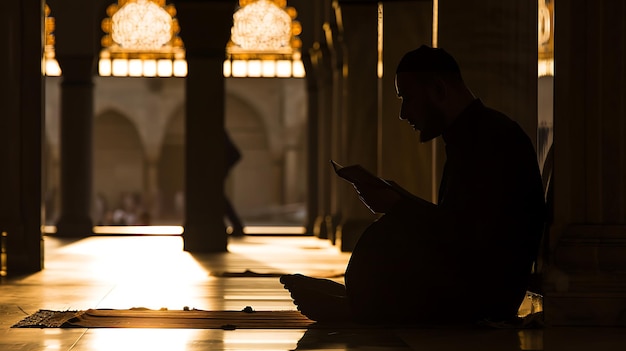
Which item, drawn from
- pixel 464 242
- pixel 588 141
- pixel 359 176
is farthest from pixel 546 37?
pixel 359 176

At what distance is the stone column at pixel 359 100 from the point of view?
12461 mm

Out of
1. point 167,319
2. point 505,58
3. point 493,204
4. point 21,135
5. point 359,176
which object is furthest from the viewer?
point 21,135

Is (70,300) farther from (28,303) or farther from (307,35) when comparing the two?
(307,35)

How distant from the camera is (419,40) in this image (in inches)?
430

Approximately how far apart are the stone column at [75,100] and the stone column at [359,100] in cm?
504

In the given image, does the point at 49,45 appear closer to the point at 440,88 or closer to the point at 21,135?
the point at 21,135

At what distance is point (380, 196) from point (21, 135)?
4.84 metres

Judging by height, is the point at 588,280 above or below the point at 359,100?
below

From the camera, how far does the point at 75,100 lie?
16328 millimetres

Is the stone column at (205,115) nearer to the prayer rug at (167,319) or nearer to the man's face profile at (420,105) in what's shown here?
the prayer rug at (167,319)

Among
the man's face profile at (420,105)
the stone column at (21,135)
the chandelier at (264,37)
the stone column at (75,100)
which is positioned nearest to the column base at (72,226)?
the stone column at (75,100)

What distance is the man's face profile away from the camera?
5.07 m

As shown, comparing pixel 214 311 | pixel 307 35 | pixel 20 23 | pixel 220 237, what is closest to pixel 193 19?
pixel 220 237

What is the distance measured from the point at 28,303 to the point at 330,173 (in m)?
9.79
